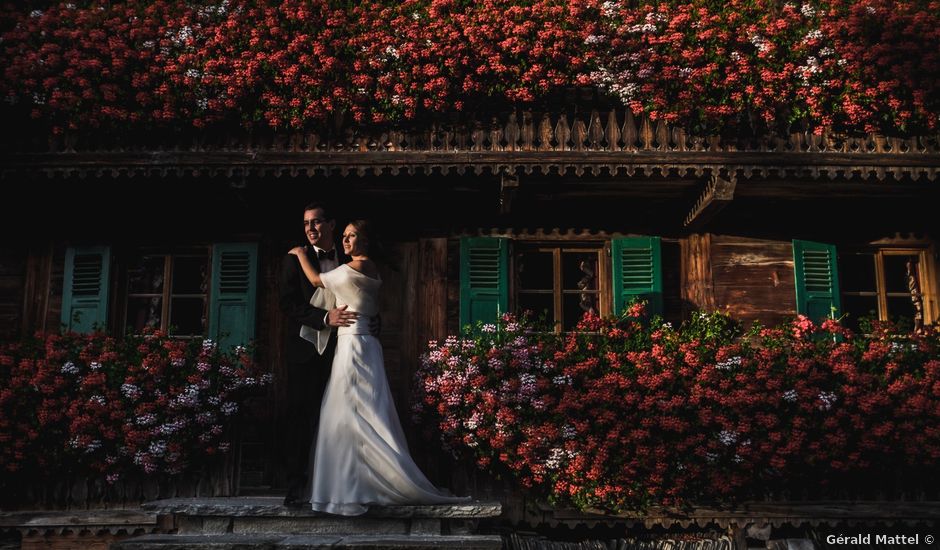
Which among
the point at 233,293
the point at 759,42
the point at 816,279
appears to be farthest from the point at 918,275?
the point at 233,293

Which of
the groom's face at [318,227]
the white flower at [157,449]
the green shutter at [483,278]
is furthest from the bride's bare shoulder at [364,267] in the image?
the white flower at [157,449]

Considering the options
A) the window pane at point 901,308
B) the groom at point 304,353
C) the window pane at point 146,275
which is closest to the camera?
the groom at point 304,353

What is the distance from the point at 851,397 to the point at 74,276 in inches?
337

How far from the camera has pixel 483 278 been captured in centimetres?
970

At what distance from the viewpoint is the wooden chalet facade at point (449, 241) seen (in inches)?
353

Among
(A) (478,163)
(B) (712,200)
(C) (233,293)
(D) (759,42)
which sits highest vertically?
(D) (759,42)

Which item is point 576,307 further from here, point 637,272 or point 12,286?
point 12,286

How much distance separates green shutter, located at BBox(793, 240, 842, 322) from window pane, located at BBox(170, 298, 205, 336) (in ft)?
23.1

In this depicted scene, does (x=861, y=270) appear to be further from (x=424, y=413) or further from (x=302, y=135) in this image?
(x=302, y=135)

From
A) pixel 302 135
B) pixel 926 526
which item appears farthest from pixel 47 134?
pixel 926 526

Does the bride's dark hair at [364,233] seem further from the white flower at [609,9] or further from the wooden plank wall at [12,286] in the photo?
the wooden plank wall at [12,286]

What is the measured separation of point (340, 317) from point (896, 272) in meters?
7.13

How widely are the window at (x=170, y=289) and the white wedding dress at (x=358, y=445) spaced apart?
3753mm

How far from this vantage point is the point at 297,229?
9984mm
